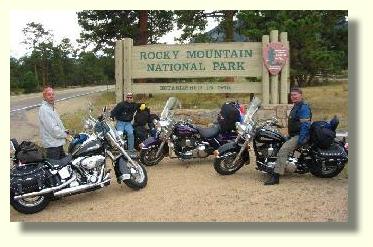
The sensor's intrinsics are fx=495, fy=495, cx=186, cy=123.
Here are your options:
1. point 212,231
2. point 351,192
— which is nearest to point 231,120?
point 351,192

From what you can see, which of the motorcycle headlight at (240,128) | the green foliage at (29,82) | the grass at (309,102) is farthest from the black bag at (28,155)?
the green foliage at (29,82)

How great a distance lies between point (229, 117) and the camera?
845cm

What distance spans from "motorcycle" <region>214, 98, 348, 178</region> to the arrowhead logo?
12.1 ft

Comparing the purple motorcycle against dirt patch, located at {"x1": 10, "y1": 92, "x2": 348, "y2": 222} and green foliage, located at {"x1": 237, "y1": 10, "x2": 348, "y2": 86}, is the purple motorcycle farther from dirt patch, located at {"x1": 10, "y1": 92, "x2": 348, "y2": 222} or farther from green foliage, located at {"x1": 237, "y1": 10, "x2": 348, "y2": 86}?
green foliage, located at {"x1": 237, "y1": 10, "x2": 348, "y2": 86}

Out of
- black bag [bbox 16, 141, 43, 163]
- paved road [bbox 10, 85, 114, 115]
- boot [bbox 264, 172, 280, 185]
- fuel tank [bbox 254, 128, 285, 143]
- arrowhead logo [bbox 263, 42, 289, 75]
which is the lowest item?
boot [bbox 264, 172, 280, 185]

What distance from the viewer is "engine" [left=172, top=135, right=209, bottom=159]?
8.53 m

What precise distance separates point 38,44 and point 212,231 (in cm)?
3502

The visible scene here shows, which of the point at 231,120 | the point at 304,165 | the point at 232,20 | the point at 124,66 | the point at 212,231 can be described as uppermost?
the point at 232,20

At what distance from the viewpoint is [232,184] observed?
24.2ft

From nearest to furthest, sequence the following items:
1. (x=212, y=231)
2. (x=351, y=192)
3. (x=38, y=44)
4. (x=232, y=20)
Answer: (x=212, y=231) → (x=351, y=192) → (x=232, y=20) → (x=38, y=44)

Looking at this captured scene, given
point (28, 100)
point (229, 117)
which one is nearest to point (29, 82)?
point (28, 100)

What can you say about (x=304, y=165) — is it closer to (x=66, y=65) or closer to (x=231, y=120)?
(x=231, y=120)

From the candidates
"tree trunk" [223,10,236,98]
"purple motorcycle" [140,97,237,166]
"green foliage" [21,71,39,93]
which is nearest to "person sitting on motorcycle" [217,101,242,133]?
"purple motorcycle" [140,97,237,166]

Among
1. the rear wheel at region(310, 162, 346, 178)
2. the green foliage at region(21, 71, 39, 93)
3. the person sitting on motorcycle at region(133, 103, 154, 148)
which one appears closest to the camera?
the rear wheel at region(310, 162, 346, 178)
